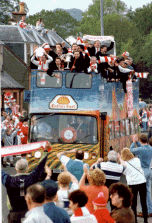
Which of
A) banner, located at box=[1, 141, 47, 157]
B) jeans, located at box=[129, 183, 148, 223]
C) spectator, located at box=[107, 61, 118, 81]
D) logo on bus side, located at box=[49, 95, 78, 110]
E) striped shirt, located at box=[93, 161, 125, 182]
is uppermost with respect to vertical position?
spectator, located at box=[107, 61, 118, 81]

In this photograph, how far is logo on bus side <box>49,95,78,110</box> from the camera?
645 inches

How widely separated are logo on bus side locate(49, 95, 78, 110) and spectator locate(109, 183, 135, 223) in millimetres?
9104

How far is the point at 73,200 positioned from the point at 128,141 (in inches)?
539

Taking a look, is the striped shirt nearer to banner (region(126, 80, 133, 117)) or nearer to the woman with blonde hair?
the woman with blonde hair

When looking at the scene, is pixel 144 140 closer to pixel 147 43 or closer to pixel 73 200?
pixel 73 200

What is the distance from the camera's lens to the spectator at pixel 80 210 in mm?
6551

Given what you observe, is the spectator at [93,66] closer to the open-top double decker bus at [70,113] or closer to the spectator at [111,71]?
the open-top double decker bus at [70,113]

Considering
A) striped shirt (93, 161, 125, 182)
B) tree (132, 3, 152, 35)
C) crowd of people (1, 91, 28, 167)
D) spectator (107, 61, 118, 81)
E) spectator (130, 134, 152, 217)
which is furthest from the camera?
tree (132, 3, 152, 35)

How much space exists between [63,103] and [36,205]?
10.2 metres

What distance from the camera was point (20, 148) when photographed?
8414mm

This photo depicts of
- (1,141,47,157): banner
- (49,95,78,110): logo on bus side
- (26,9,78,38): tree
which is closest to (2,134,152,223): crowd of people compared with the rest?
(1,141,47,157): banner

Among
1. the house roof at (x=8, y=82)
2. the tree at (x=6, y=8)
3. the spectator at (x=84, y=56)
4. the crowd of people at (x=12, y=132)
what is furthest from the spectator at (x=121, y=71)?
the tree at (x=6, y=8)

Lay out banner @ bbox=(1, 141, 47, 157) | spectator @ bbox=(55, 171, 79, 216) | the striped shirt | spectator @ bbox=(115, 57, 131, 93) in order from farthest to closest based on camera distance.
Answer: spectator @ bbox=(115, 57, 131, 93) < the striped shirt < banner @ bbox=(1, 141, 47, 157) < spectator @ bbox=(55, 171, 79, 216)

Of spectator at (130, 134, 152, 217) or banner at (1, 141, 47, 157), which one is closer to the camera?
banner at (1, 141, 47, 157)
